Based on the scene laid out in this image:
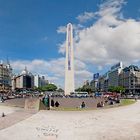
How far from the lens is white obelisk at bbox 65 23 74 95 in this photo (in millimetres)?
109000

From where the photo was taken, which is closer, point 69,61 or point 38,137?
A: point 38,137

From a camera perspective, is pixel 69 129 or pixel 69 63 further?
pixel 69 63

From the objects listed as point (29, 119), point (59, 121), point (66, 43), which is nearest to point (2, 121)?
point (29, 119)

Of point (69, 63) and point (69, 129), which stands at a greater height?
point (69, 63)

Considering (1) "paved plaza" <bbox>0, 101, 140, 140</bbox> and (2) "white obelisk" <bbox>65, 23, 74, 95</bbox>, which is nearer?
(1) "paved plaza" <bbox>0, 101, 140, 140</bbox>

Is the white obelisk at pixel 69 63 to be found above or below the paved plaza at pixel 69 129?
above

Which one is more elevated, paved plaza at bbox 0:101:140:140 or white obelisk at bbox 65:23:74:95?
white obelisk at bbox 65:23:74:95

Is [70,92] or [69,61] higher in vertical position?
[69,61]

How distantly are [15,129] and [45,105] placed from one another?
14.0 meters

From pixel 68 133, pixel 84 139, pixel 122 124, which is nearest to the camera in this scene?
pixel 84 139

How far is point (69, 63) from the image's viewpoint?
11100cm

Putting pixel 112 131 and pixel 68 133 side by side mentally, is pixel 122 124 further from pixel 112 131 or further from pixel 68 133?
pixel 68 133

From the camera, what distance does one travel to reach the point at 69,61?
111062mm

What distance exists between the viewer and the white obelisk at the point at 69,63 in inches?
4291
